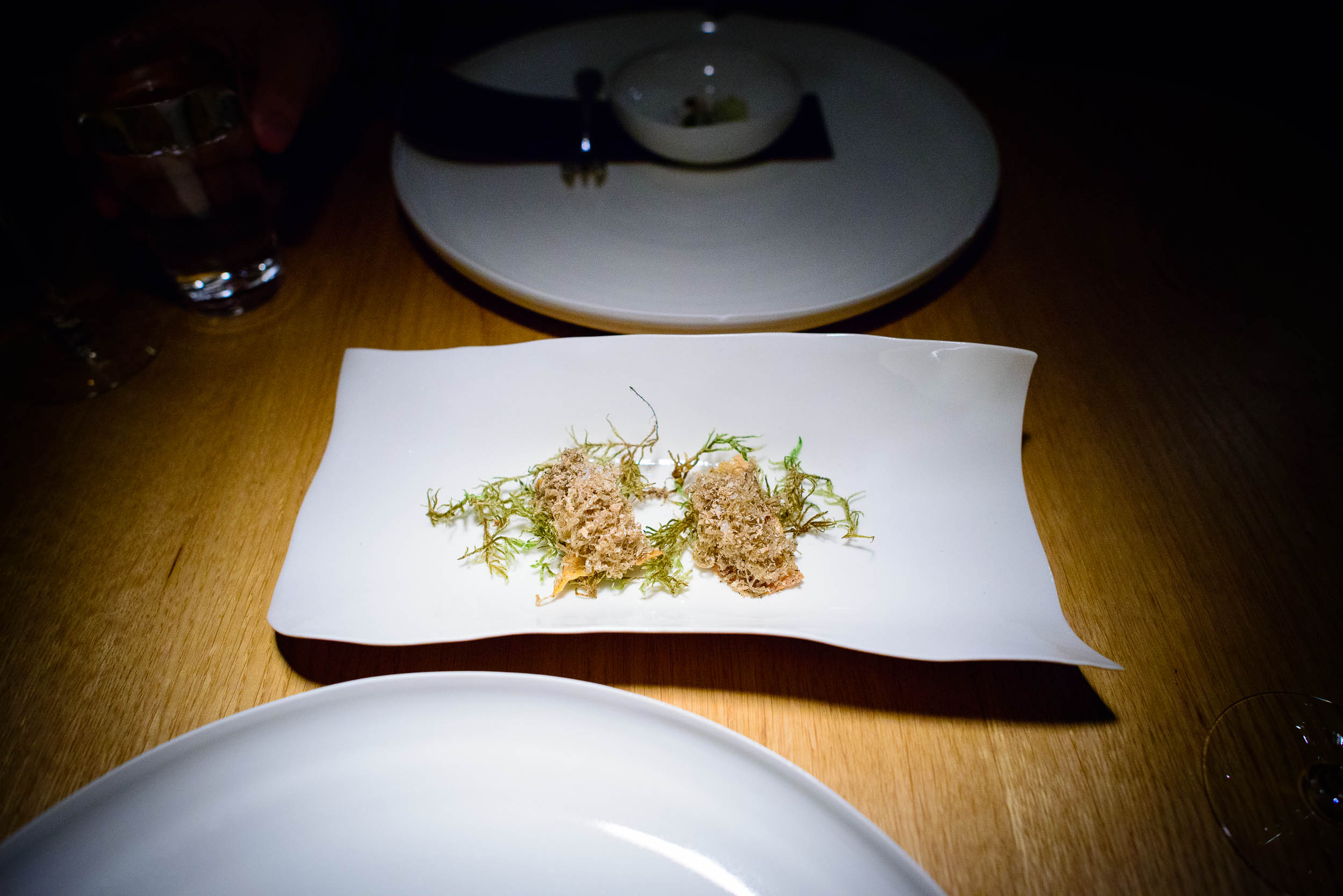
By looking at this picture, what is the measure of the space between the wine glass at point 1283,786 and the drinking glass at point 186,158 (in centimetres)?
132

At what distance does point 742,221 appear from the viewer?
1108 millimetres

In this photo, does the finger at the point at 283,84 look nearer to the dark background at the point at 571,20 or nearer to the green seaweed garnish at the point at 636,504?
the dark background at the point at 571,20

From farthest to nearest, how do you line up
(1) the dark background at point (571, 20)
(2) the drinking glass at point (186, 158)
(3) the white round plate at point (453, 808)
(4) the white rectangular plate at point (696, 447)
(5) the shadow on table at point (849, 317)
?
(1) the dark background at point (571, 20) < (5) the shadow on table at point (849, 317) < (2) the drinking glass at point (186, 158) < (4) the white rectangular plate at point (696, 447) < (3) the white round plate at point (453, 808)

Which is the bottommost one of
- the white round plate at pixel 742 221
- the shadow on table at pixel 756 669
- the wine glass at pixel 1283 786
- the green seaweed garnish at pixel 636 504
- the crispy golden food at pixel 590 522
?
the wine glass at pixel 1283 786

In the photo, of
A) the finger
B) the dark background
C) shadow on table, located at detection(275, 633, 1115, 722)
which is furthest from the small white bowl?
shadow on table, located at detection(275, 633, 1115, 722)

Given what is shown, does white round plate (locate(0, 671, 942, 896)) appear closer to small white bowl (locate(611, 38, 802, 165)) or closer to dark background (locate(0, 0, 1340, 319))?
dark background (locate(0, 0, 1340, 319))

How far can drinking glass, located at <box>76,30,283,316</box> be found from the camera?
89 centimetres

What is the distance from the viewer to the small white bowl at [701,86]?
1.20m

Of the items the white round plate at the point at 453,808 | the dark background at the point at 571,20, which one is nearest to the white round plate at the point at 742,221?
the dark background at the point at 571,20

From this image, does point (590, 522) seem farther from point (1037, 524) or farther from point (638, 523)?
point (1037, 524)

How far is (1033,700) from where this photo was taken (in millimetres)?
658

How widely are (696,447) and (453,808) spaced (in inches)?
18.4

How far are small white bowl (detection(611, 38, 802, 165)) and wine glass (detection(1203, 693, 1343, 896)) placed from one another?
1.02 metres

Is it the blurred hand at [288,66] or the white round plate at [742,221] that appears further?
the blurred hand at [288,66]
